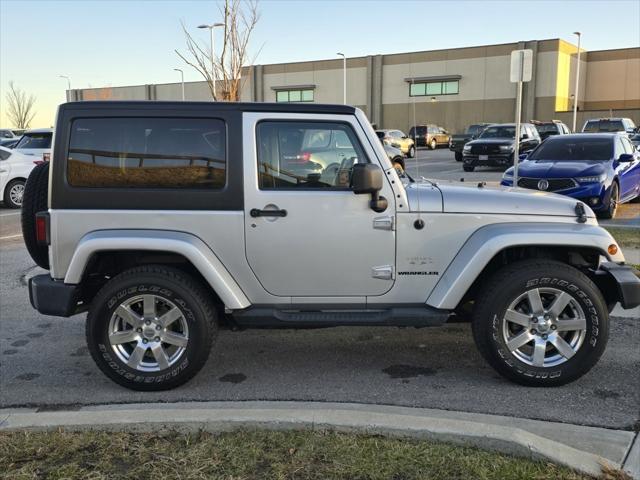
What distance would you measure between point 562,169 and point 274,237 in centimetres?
833

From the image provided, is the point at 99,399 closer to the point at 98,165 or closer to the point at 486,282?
the point at 98,165

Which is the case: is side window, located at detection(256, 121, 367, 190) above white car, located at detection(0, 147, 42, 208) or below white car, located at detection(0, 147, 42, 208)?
above

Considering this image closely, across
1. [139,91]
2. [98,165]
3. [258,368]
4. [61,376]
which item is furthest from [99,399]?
[139,91]

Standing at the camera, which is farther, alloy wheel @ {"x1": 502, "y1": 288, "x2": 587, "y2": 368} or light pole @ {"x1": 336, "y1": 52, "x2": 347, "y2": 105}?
light pole @ {"x1": 336, "y1": 52, "x2": 347, "y2": 105}

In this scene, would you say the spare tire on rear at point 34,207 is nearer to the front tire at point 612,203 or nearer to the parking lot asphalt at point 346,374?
the parking lot asphalt at point 346,374

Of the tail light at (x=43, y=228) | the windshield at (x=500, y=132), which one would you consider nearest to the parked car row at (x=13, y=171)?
the tail light at (x=43, y=228)

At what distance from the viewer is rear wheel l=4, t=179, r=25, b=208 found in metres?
14.0

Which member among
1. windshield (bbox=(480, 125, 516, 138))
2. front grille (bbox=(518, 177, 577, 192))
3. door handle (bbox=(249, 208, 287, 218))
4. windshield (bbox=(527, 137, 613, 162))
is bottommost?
front grille (bbox=(518, 177, 577, 192))

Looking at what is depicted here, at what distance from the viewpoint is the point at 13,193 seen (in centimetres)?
1410

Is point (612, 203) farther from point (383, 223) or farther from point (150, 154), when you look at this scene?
point (150, 154)

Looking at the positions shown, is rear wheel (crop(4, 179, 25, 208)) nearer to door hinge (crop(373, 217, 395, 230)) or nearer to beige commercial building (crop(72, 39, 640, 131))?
door hinge (crop(373, 217, 395, 230))

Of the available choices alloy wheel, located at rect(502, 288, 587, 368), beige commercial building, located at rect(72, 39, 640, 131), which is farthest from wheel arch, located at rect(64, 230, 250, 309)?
beige commercial building, located at rect(72, 39, 640, 131)

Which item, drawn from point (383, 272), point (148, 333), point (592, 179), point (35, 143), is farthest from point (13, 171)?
point (383, 272)

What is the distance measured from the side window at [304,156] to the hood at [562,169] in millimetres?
7832
